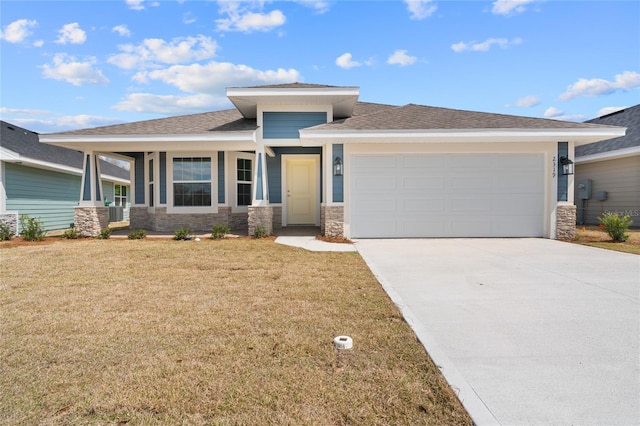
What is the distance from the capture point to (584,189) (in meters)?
14.1

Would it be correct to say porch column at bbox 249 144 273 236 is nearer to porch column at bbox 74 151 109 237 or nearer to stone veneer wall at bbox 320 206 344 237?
stone veneer wall at bbox 320 206 344 237

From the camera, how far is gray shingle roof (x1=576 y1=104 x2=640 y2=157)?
41.0 ft

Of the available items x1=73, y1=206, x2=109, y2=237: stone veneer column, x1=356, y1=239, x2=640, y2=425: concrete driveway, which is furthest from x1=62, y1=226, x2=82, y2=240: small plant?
x1=356, y1=239, x2=640, y2=425: concrete driveway

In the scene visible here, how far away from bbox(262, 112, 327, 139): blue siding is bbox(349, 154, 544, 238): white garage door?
7.12 ft

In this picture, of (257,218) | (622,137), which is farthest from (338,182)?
(622,137)

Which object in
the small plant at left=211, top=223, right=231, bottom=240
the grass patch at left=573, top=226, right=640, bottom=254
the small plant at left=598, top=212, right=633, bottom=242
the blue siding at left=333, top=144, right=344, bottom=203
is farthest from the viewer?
the small plant at left=211, top=223, right=231, bottom=240

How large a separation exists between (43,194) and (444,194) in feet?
50.5

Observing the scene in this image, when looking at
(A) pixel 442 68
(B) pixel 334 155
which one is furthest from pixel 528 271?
(A) pixel 442 68

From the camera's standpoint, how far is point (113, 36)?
437 inches

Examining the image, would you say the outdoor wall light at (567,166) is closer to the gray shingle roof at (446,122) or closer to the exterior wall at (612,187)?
the gray shingle roof at (446,122)

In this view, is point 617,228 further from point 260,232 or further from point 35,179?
point 35,179

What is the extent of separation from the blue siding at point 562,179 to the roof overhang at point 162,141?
9.12 meters

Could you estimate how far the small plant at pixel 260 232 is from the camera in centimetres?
977

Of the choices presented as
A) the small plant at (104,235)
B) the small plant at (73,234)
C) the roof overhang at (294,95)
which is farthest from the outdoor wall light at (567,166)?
the small plant at (73,234)
